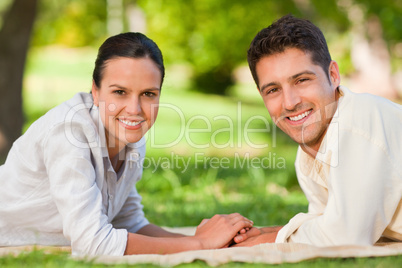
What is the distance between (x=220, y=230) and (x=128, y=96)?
1.00 meters

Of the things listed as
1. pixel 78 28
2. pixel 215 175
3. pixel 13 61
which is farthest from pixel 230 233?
pixel 78 28

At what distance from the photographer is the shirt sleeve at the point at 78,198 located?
2883 millimetres

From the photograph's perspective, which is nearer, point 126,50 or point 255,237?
point 126,50

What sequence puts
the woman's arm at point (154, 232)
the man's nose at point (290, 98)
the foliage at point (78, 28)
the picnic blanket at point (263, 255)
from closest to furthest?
the picnic blanket at point (263, 255) → the man's nose at point (290, 98) → the woman's arm at point (154, 232) → the foliage at point (78, 28)

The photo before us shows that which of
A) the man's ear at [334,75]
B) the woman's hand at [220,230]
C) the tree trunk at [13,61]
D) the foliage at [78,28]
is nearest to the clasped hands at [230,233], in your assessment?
the woman's hand at [220,230]

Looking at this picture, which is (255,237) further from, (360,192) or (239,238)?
(360,192)

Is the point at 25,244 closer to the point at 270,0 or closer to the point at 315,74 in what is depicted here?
the point at 315,74

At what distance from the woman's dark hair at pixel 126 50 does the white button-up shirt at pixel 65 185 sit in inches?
8.9

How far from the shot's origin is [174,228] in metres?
4.31

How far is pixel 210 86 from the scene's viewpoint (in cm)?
2259

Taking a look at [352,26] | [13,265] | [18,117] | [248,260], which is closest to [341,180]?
[248,260]

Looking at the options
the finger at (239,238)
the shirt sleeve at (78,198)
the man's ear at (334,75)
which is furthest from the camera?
the finger at (239,238)

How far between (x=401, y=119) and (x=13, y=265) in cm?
218

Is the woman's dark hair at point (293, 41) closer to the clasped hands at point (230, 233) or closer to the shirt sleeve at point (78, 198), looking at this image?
the clasped hands at point (230, 233)
